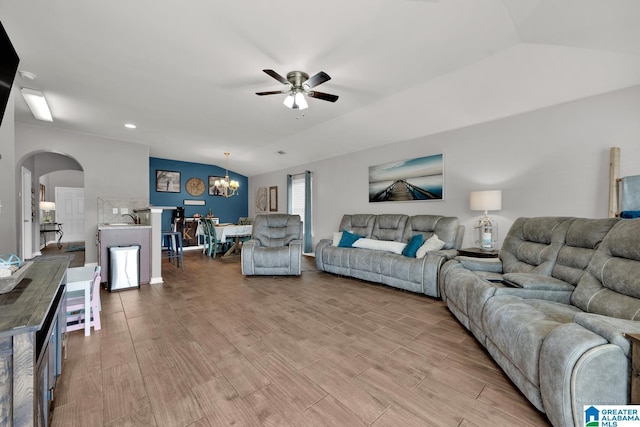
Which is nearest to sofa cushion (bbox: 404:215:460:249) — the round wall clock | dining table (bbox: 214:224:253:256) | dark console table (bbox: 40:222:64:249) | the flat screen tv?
dining table (bbox: 214:224:253:256)

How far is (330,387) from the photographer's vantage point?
161 centimetres

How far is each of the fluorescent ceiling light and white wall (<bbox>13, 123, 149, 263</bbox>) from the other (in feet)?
2.04

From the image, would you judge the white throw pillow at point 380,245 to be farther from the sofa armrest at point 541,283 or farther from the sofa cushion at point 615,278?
the sofa cushion at point 615,278

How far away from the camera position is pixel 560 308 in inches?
69.7

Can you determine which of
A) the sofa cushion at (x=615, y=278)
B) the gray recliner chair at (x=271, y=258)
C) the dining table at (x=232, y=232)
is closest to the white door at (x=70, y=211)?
the dining table at (x=232, y=232)

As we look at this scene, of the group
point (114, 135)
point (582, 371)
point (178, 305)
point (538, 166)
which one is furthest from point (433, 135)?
point (114, 135)

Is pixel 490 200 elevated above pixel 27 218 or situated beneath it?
elevated above

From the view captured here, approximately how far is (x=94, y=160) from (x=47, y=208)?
458 centimetres

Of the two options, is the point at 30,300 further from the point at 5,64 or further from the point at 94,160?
the point at 94,160

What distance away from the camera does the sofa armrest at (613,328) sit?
1.07 metres

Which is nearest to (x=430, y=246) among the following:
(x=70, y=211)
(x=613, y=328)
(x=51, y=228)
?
(x=613, y=328)

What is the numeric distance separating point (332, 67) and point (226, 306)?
2980 mm

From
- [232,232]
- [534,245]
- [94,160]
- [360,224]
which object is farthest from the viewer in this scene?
[232,232]

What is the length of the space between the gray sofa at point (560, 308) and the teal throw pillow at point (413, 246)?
825mm
